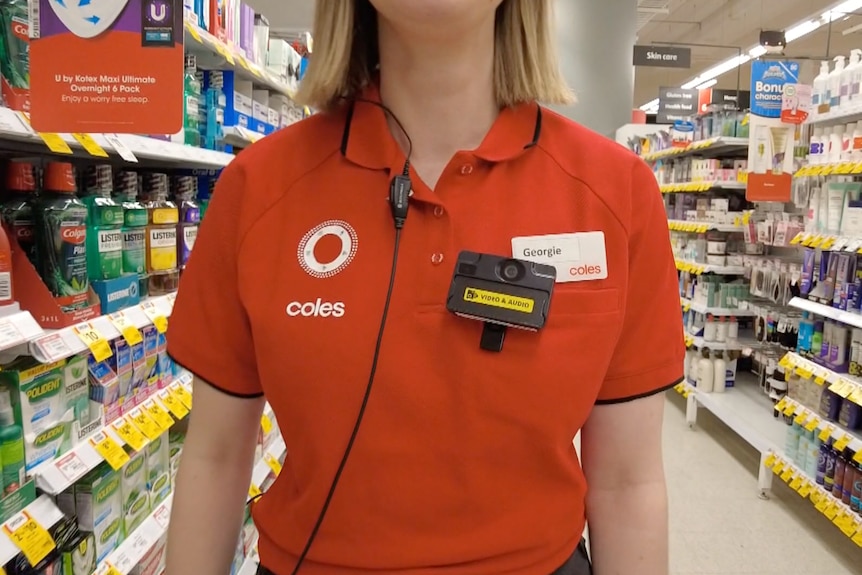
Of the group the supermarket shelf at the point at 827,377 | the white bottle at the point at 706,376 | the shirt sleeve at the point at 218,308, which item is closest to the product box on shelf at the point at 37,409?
the shirt sleeve at the point at 218,308

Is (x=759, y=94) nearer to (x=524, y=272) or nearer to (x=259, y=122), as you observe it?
(x=259, y=122)

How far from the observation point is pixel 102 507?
5.27 ft

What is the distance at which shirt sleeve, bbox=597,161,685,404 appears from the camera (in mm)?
904

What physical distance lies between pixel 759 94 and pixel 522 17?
12.0ft

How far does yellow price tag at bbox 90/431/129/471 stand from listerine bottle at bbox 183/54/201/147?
34.9 inches

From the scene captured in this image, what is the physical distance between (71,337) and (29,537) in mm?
375

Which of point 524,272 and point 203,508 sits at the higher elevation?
point 524,272

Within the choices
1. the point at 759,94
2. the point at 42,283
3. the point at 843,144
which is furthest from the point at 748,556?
the point at 42,283

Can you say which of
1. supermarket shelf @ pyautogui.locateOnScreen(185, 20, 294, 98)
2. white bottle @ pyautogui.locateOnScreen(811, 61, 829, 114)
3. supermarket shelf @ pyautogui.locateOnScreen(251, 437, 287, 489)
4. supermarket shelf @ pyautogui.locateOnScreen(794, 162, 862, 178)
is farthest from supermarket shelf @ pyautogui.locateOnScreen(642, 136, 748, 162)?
supermarket shelf @ pyautogui.locateOnScreen(251, 437, 287, 489)

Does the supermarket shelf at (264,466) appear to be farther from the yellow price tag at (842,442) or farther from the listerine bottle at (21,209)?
the yellow price tag at (842,442)

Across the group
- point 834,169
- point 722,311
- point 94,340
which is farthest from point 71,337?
point 722,311

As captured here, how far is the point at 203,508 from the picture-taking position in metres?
0.96

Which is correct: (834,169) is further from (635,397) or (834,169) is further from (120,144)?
(120,144)

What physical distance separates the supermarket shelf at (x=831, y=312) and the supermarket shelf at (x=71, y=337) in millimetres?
2917
